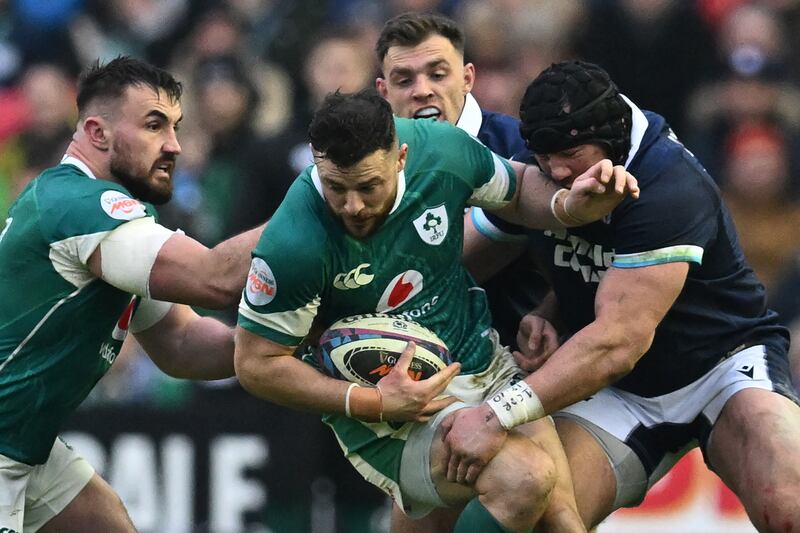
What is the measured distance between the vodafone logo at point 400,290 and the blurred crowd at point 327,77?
12.0 feet

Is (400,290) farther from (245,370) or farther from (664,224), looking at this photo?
(664,224)

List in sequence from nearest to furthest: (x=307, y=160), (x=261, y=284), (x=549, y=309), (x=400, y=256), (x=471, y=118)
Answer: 1. (x=261, y=284)
2. (x=400, y=256)
3. (x=549, y=309)
4. (x=471, y=118)
5. (x=307, y=160)

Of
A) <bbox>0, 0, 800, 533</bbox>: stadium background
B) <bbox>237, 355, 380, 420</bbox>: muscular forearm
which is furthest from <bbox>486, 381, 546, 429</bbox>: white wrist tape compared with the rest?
<bbox>0, 0, 800, 533</bbox>: stadium background

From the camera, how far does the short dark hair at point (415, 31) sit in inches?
278

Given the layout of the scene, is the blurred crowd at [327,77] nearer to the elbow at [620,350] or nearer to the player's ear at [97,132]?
the player's ear at [97,132]

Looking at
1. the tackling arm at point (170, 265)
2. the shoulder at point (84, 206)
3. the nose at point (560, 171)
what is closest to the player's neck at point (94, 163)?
the shoulder at point (84, 206)

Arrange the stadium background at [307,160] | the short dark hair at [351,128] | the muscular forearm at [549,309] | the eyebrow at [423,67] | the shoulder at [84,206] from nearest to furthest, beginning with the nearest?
the short dark hair at [351,128], the shoulder at [84,206], the muscular forearm at [549,309], the eyebrow at [423,67], the stadium background at [307,160]

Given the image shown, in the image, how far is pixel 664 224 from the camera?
5895 mm

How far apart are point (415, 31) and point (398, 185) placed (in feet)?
4.92

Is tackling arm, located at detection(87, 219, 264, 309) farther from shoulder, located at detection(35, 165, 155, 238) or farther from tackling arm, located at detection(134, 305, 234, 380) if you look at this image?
tackling arm, located at detection(134, 305, 234, 380)

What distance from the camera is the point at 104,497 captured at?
6.71 metres

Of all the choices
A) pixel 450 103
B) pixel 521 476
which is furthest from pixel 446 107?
pixel 521 476

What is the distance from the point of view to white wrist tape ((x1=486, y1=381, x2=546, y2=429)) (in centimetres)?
573

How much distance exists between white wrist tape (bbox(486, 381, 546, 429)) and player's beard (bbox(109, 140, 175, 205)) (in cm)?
166
